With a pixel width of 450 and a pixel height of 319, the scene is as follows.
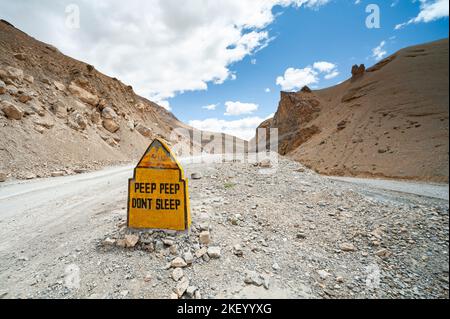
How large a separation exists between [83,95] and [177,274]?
879 inches

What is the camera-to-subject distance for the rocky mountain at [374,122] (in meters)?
9.76

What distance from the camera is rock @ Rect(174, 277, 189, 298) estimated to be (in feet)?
7.12

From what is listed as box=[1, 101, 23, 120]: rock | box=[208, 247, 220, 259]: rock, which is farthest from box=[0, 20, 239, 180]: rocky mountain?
box=[208, 247, 220, 259]: rock

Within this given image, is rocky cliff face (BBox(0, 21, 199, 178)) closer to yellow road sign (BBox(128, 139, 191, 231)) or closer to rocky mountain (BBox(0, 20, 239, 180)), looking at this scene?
rocky mountain (BBox(0, 20, 239, 180))

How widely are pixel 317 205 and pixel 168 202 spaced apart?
138 inches

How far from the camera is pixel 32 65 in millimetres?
16594

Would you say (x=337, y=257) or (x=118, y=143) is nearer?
(x=337, y=257)

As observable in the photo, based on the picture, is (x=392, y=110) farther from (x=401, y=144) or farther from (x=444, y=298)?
(x=444, y=298)

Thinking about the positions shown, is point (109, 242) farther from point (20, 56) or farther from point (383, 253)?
point (20, 56)

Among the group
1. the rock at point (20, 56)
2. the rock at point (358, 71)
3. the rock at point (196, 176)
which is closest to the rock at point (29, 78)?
the rock at point (20, 56)

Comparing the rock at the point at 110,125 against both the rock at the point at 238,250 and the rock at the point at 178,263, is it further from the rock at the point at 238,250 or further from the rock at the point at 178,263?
the rock at the point at 238,250

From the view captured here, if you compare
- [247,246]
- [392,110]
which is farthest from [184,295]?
[392,110]

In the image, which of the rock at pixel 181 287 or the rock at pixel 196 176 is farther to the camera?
the rock at pixel 196 176

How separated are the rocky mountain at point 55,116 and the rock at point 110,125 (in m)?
0.09
